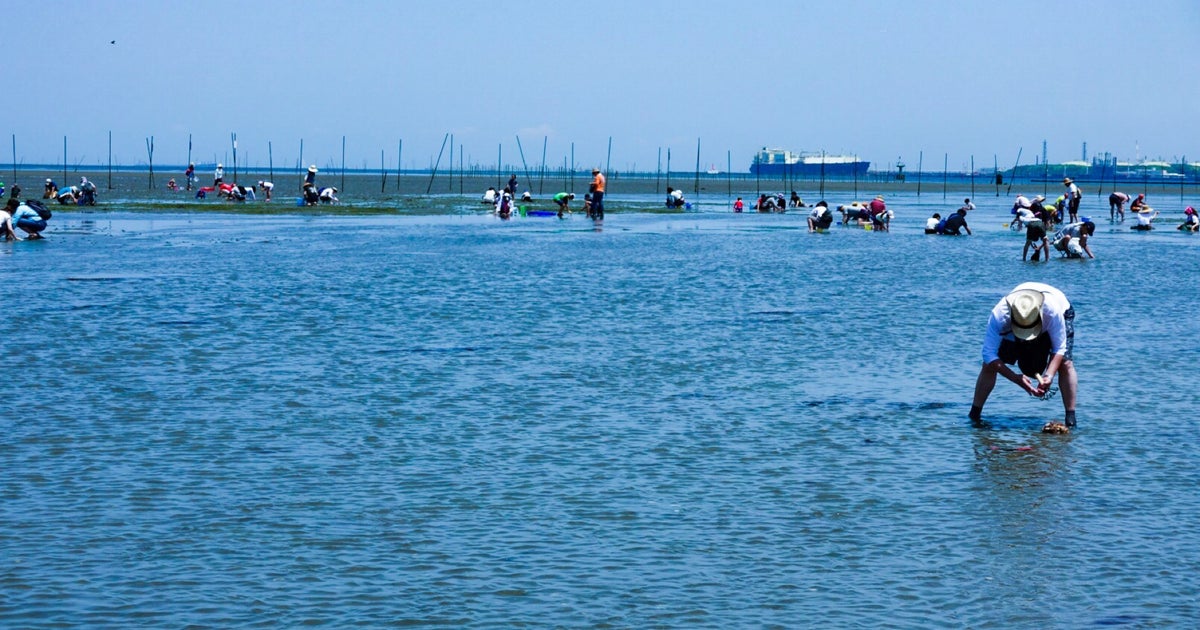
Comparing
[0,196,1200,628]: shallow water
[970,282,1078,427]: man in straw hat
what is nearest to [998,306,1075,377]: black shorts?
[970,282,1078,427]: man in straw hat

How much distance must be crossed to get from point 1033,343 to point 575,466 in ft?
12.8

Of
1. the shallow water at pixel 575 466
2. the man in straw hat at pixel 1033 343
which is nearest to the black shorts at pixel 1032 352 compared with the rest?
the man in straw hat at pixel 1033 343

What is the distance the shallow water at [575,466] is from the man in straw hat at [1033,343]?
43 centimetres

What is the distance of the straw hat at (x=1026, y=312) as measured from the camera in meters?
11.1

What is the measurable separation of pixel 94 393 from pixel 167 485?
3.89 metres

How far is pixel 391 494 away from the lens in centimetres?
912

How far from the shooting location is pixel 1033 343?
11.3 metres

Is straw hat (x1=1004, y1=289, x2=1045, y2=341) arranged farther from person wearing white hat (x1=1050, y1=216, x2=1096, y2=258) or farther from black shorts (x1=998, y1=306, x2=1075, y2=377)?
person wearing white hat (x1=1050, y1=216, x2=1096, y2=258)

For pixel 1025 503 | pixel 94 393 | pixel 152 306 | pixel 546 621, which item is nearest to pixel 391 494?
pixel 546 621

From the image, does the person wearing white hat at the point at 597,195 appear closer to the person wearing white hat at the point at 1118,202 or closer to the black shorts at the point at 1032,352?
the person wearing white hat at the point at 1118,202

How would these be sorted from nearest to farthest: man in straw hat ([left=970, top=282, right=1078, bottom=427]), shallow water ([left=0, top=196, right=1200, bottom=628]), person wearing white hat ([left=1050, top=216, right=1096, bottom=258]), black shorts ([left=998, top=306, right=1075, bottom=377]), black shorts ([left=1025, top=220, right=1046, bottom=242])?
shallow water ([left=0, top=196, right=1200, bottom=628]) → man in straw hat ([left=970, top=282, right=1078, bottom=427]) → black shorts ([left=998, top=306, right=1075, bottom=377]) → black shorts ([left=1025, top=220, right=1046, bottom=242]) → person wearing white hat ([left=1050, top=216, right=1096, bottom=258])

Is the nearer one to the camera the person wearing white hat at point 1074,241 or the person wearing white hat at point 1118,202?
the person wearing white hat at point 1074,241

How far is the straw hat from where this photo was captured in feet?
36.3

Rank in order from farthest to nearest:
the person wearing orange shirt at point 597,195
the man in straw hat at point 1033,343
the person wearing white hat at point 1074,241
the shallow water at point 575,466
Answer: the person wearing orange shirt at point 597,195 < the person wearing white hat at point 1074,241 < the man in straw hat at point 1033,343 < the shallow water at point 575,466
